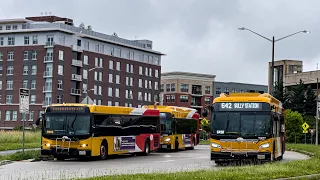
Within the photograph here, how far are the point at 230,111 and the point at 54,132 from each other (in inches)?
327

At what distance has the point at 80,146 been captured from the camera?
96.4ft

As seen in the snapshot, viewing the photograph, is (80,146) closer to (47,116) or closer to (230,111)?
(47,116)

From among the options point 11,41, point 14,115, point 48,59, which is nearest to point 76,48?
point 48,59

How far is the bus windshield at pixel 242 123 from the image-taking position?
26141 millimetres

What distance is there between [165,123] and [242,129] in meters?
15.9

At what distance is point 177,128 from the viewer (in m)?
43.3

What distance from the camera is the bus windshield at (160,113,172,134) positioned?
41603mm

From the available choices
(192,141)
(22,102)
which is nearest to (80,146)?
(22,102)

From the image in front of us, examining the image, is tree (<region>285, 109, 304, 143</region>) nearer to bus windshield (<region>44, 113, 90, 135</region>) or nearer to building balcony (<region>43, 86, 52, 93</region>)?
building balcony (<region>43, 86, 52, 93</region>)

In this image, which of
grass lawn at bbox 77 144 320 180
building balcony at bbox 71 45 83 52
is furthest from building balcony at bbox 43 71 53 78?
grass lawn at bbox 77 144 320 180

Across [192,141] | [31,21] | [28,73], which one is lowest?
[192,141]

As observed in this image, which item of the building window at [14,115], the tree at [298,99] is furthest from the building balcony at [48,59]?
the tree at [298,99]

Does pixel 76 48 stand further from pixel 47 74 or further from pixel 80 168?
pixel 80 168

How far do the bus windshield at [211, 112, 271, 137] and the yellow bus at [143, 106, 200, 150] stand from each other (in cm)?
1499
